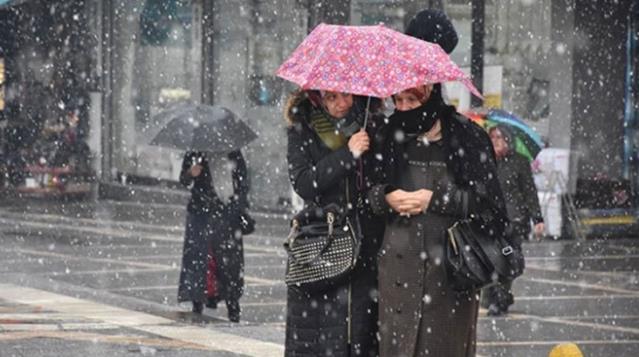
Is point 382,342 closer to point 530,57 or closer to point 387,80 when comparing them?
point 387,80

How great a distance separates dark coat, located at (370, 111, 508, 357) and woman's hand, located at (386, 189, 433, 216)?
0.03 metres

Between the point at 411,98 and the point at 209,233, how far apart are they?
22.6 feet

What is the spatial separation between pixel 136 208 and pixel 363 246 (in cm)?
2170

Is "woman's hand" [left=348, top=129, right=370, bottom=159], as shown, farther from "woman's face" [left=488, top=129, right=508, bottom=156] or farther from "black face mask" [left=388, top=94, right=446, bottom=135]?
"woman's face" [left=488, top=129, right=508, bottom=156]

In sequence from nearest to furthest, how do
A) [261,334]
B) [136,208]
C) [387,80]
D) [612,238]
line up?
[387,80]
[261,334]
[612,238]
[136,208]

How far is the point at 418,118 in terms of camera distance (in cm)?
668

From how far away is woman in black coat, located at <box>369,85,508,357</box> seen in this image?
6621 millimetres

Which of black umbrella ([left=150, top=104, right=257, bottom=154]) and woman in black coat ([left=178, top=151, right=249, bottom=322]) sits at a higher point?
black umbrella ([left=150, top=104, right=257, bottom=154])

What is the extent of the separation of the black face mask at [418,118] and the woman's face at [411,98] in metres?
0.03

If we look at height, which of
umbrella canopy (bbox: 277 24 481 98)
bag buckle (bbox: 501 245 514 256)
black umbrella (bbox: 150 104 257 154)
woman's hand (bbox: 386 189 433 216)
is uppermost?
umbrella canopy (bbox: 277 24 481 98)

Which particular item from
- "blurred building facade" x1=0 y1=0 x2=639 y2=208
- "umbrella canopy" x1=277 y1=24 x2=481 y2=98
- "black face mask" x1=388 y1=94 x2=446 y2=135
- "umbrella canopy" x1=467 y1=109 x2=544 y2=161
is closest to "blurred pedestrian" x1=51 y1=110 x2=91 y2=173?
"blurred building facade" x1=0 y1=0 x2=639 y2=208

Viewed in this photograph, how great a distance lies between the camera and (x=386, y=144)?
6.74 meters

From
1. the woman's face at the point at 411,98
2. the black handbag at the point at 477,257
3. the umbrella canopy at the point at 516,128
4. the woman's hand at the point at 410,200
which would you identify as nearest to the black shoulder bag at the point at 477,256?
the black handbag at the point at 477,257

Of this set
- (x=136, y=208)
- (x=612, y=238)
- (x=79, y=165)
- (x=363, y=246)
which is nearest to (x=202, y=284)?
(x=363, y=246)
